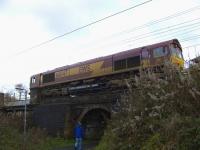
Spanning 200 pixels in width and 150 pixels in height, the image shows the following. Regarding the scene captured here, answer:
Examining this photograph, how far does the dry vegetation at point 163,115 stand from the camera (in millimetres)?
9227

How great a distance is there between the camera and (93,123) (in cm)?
3766

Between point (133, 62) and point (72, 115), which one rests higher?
point (133, 62)

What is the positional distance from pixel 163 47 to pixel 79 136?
36.1 feet

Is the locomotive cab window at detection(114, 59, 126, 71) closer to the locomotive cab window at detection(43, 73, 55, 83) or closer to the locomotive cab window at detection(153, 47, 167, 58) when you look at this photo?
the locomotive cab window at detection(153, 47, 167, 58)

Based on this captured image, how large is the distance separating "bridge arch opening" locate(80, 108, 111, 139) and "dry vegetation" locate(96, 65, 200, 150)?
2264 centimetres

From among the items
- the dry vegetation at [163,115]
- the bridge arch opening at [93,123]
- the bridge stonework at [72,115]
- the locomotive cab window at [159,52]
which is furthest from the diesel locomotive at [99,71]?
the dry vegetation at [163,115]

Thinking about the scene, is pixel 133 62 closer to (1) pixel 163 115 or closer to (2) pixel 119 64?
(2) pixel 119 64

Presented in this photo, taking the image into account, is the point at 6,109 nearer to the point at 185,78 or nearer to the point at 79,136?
the point at 79,136

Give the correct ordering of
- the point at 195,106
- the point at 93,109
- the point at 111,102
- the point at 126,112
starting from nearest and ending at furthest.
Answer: the point at 195,106 → the point at 126,112 → the point at 111,102 → the point at 93,109

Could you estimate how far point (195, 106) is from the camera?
32.4 ft

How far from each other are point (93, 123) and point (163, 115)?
1079 inches

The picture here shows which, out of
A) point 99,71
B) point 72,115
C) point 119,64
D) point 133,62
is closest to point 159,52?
point 133,62

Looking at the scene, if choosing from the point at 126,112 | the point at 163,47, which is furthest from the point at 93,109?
the point at 126,112

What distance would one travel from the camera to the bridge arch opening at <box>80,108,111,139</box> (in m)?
35.4
